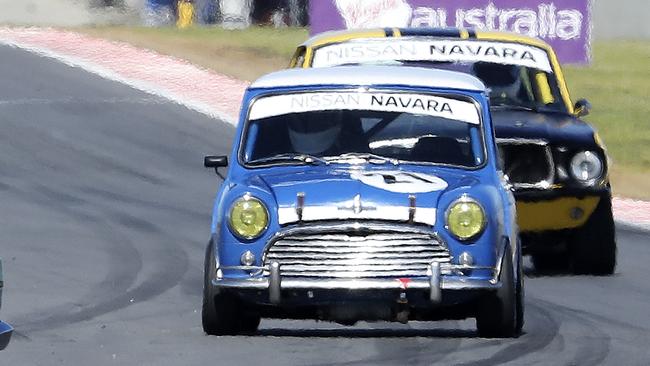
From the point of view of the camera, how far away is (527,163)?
1288 centimetres

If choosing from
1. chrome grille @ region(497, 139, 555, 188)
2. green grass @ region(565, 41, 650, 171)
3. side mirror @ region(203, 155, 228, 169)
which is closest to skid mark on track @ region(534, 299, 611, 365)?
chrome grille @ region(497, 139, 555, 188)

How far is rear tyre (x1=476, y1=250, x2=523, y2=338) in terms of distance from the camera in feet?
32.2

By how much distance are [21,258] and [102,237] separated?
140cm

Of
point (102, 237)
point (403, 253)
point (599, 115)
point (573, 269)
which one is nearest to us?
point (403, 253)

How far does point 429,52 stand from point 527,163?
133cm

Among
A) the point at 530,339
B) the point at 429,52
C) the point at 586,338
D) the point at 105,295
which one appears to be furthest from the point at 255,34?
the point at 530,339

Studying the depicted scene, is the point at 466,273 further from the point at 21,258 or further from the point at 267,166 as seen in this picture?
the point at 21,258

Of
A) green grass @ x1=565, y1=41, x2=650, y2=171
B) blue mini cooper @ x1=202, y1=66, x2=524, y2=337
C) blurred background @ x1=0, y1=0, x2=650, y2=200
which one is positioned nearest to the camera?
blue mini cooper @ x1=202, y1=66, x2=524, y2=337

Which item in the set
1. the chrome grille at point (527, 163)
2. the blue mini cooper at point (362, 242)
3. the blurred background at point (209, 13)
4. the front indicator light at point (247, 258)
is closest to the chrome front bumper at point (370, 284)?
the blue mini cooper at point (362, 242)

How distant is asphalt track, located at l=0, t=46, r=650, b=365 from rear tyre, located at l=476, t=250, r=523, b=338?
0.08 metres

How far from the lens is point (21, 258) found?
14.0 meters

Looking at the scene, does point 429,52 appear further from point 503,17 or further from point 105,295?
point 503,17

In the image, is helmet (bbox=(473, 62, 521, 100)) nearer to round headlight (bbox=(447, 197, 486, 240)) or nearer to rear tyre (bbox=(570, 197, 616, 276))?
rear tyre (bbox=(570, 197, 616, 276))

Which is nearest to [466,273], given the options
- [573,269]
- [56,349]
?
[56,349]
